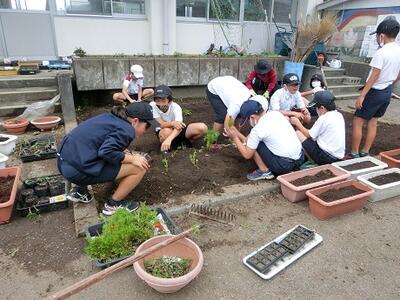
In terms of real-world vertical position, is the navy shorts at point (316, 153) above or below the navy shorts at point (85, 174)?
below

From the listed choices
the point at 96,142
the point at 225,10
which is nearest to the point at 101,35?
the point at 225,10

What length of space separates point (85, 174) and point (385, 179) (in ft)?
11.7

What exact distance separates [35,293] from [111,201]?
108 centimetres

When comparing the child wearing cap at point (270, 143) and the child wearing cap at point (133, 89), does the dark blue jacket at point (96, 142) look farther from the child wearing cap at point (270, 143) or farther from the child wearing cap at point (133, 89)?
the child wearing cap at point (133, 89)

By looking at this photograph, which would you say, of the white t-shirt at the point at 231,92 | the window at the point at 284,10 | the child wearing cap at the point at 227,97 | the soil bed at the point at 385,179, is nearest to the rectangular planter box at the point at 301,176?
the soil bed at the point at 385,179

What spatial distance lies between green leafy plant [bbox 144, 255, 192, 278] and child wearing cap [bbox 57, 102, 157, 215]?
0.90 m

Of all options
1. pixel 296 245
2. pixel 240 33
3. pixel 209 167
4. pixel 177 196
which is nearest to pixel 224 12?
pixel 240 33

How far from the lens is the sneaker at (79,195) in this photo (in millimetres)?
3285

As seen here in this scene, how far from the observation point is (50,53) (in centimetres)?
926

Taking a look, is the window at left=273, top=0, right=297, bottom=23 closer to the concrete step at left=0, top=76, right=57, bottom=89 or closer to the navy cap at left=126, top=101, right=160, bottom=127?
the concrete step at left=0, top=76, right=57, bottom=89

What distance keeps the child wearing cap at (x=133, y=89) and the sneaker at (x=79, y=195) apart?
3242 millimetres

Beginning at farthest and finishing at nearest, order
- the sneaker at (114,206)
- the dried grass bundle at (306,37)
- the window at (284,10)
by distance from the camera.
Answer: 1. the window at (284,10)
2. the dried grass bundle at (306,37)
3. the sneaker at (114,206)

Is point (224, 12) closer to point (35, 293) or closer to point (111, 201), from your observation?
point (111, 201)

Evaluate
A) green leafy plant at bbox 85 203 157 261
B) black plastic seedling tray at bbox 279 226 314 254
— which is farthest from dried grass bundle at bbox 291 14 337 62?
green leafy plant at bbox 85 203 157 261
